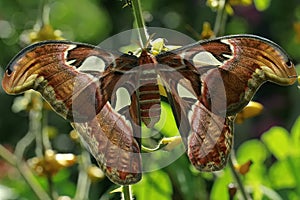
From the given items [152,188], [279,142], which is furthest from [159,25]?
[152,188]

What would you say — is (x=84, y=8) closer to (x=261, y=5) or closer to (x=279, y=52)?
(x=261, y=5)

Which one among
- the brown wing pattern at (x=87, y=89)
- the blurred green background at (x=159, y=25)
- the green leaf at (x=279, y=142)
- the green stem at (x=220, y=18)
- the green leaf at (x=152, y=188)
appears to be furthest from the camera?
the blurred green background at (x=159, y=25)

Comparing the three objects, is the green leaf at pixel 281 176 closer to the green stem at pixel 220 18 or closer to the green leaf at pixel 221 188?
the green leaf at pixel 221 188

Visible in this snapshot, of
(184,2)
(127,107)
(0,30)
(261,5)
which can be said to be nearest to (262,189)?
(261,5)

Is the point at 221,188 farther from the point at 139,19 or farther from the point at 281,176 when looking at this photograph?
the point at 139,19

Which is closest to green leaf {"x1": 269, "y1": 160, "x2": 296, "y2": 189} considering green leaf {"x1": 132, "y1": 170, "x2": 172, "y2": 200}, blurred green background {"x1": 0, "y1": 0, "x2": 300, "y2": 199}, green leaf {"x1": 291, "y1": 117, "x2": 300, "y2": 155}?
green leaf {"x1": 291, "y1": 117, "x2": 300, "y2": 155}

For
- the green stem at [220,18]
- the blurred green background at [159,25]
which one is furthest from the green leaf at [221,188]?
the blurred green background at [159,25]
